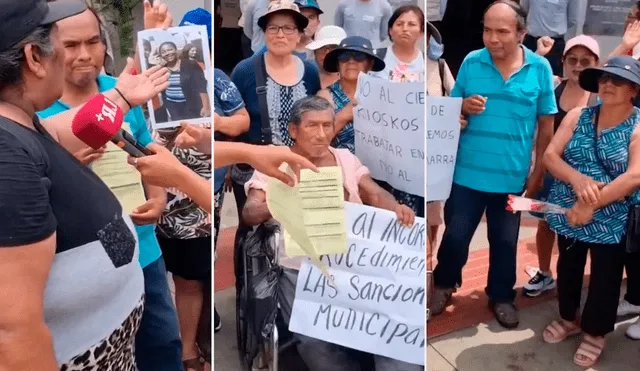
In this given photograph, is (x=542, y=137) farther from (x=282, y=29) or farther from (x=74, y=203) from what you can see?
(x=74, y=203)

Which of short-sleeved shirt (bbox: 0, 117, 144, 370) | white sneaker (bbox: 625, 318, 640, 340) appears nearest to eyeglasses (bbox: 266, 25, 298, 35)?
short-sleeved shirt (bbox: 0, 117, 144, 370)

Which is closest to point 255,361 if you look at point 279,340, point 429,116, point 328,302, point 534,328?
point 279,340

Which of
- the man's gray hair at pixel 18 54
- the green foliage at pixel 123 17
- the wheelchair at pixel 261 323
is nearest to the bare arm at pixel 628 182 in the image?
the wheelchair at pixel 261 323

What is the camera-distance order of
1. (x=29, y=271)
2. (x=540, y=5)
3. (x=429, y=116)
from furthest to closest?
(x=540, y=5), (x=429, y=116), (x=29, y=271)

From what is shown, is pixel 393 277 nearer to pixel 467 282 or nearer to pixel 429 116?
pixel 429 116

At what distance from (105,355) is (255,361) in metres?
0.33

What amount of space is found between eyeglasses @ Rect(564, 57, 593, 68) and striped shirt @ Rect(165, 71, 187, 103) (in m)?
1.73

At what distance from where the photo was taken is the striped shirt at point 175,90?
5.07 feet

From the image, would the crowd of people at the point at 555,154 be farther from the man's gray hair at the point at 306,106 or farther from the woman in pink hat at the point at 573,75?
the man's gray hair at the point at 306,106

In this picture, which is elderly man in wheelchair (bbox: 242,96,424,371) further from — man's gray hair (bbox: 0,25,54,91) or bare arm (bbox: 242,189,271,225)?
Answer: man's gray hair (bbox: 0,25,54,91)

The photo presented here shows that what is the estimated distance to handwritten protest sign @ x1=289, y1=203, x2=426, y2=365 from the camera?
4.45 ft

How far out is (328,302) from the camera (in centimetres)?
138

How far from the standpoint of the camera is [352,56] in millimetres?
1374

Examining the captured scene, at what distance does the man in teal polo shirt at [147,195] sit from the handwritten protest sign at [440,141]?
0.92 metres
